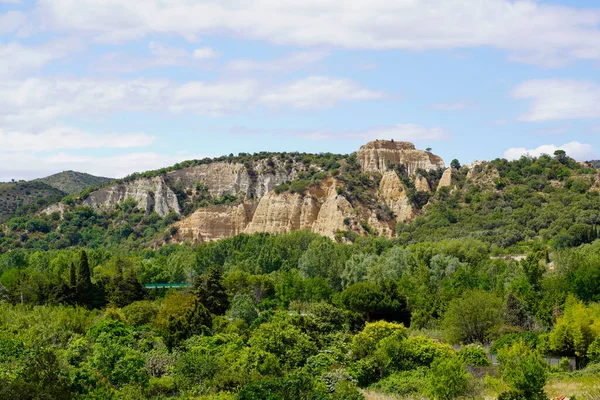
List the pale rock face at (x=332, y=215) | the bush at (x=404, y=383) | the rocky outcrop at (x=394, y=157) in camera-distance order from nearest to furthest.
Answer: the bush at (x=404, y=383) < the pale rock face at (x=332, y=215) < the rocky outcrop at (x=394, y=157)

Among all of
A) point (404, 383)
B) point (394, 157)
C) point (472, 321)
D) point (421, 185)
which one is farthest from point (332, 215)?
point (404, 383)

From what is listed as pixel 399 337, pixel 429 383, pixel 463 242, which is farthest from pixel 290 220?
pixel 429 383

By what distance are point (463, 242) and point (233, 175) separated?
5687 centimetres

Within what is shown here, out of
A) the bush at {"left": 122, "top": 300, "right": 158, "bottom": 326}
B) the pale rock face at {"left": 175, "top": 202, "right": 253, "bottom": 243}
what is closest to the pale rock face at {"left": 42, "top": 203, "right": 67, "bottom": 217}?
the pale rock face at {"left": 175, "top": 202, "right": 253, "bottom": 243}

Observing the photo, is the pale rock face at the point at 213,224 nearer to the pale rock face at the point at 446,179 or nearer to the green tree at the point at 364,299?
the pale rock face at the point at 446,179

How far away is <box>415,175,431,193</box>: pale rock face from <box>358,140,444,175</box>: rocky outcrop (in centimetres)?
610

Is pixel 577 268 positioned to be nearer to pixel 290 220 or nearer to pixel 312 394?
pixel 312 394

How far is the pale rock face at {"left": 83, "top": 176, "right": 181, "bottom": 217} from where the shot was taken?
4560 inches

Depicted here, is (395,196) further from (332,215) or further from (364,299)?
(364,299)

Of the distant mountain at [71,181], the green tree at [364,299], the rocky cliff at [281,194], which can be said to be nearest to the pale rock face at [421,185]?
the rocky cliff at [281,194]

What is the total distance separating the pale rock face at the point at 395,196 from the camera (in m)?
100

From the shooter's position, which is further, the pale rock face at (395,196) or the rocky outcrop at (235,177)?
the rocky outcrop at (235,177)

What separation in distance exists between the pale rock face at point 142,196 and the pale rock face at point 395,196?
32.9 metres

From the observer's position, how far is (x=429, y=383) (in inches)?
1174
